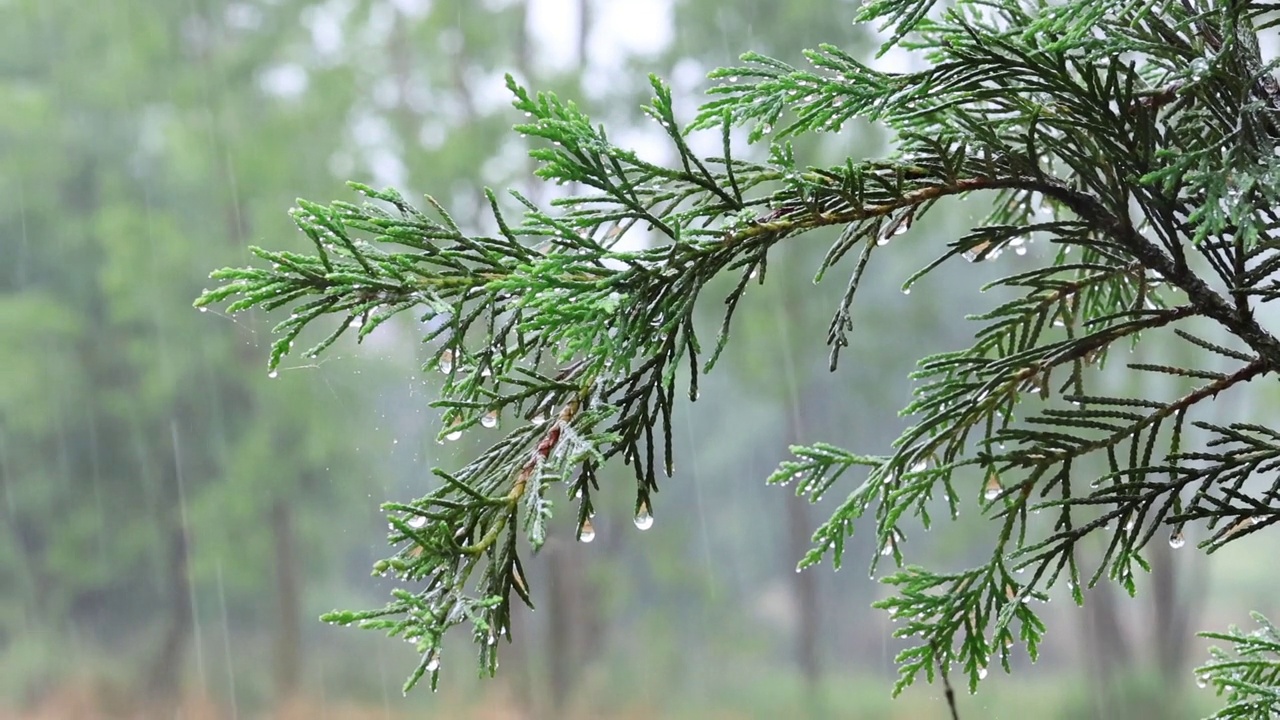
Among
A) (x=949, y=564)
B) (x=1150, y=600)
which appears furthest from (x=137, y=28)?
(x=1150, y=600)

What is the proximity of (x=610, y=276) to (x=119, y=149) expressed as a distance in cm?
322

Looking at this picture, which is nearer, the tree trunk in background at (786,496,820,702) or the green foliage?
the green foliage

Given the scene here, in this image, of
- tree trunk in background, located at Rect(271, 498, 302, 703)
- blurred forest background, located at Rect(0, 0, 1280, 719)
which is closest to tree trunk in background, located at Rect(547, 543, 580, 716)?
blurred forest background, located at Rect(0, 0, 1280, 719)

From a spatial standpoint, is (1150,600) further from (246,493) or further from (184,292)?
(184,292)

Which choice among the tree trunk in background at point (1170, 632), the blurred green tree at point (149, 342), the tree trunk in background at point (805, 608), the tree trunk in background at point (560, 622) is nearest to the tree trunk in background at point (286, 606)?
the blurred green tree at point (149, 342)

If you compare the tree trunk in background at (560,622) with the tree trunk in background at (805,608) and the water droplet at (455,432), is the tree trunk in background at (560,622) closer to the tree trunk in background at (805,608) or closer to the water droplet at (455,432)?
the tree trunk in background at (805,608)

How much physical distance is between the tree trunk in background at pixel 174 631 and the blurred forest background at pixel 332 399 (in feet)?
0.04

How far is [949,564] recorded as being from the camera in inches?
121

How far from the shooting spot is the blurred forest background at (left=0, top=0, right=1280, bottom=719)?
3.03 meters

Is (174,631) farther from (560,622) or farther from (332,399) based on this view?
(560,622)

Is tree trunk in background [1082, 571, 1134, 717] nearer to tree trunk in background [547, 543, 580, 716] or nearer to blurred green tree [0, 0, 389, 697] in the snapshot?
tree trunk in background [547, 543, 580, 716]

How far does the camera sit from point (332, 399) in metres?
2.91

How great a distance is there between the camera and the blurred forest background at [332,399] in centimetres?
303

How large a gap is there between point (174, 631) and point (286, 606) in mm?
436
